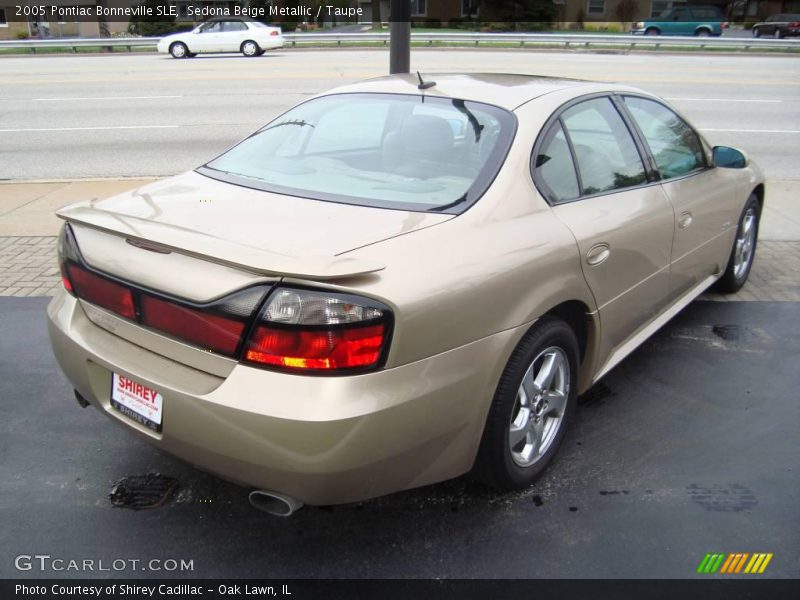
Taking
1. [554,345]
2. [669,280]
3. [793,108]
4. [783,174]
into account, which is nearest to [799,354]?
[669,280]

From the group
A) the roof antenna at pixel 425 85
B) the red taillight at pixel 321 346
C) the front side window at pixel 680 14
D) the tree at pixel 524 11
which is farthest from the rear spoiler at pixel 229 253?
the tree at pixel 524 11

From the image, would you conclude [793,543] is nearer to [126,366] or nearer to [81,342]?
[126,366]

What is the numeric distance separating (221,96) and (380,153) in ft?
43.6

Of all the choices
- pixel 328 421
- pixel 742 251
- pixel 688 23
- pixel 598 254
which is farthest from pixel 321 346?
pixel 688 23

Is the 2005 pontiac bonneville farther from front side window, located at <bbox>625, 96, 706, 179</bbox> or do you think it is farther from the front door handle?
front side window, located at <bbox>625, 96, 706, 179</bbox>

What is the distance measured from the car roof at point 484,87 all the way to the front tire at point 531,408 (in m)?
1.07

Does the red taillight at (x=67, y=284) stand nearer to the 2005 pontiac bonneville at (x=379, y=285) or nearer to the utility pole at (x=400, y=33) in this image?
the 2005 pontiac bonneville at (x=379, y=285)

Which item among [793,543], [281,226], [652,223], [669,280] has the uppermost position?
[281,226]

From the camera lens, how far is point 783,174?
939cm

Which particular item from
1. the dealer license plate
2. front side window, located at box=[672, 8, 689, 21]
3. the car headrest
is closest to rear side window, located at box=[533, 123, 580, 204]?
the car headrest

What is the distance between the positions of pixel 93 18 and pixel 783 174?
2060 inches

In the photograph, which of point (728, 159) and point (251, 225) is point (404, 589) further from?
point (728, 159)

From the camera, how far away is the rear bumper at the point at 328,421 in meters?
2.21

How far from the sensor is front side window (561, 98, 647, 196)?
3.35 metres
